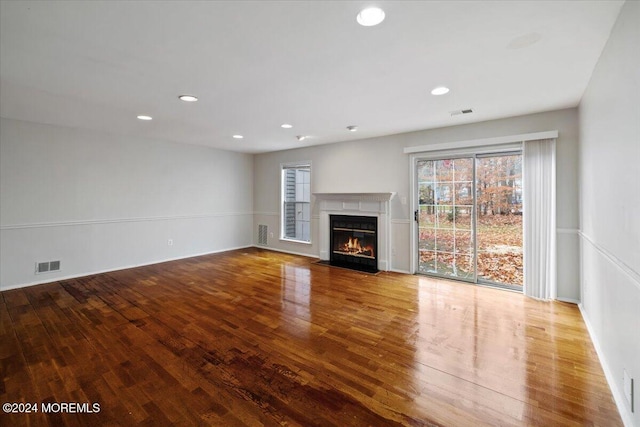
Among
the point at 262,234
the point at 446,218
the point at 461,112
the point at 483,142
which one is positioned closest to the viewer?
the point at 461,112

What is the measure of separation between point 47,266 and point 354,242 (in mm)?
5034

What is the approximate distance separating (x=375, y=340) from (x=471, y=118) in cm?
325

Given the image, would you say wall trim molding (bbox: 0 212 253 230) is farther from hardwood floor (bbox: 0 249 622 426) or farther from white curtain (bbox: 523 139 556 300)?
white curtain (bbox: 523 139 556 300)

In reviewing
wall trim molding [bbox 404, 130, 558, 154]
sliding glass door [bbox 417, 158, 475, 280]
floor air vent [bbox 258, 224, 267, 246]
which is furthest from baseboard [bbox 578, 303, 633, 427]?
floor air vent [bbox 258, 224, 267, 246]

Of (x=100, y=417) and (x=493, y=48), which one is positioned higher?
(x=493, y=48)

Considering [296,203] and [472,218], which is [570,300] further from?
[296,203]

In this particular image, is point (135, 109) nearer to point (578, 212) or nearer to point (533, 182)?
point (533, 182)

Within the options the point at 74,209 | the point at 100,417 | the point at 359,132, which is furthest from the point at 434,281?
the point at 74,209

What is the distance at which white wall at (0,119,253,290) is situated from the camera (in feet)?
13.3

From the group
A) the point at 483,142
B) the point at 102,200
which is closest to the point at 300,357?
the point at 483,142

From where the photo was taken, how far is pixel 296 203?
262 inches

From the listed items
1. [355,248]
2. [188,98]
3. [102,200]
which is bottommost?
[355,248]

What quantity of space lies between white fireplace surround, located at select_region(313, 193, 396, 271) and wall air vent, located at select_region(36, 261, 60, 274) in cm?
442

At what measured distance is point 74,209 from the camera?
15.0ft
